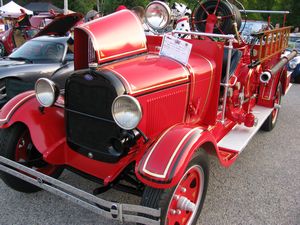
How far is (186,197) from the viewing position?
2.66 metres

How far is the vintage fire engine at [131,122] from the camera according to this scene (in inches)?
88.8

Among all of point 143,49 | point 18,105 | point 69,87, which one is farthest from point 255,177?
Result: point 18,105

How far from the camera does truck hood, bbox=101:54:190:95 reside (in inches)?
98.8

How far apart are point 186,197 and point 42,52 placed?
462 cm

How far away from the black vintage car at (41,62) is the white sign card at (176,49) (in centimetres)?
301

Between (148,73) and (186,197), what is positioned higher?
(148,73)

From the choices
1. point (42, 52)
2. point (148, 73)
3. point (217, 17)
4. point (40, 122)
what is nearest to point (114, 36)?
point (148, 73)

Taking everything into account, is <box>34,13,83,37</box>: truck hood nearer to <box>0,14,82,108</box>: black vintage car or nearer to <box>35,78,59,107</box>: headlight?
<box>0,14,82,108</box>: black vintage car

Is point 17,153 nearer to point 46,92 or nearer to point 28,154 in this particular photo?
point 28,154

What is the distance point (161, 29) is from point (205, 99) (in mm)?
923

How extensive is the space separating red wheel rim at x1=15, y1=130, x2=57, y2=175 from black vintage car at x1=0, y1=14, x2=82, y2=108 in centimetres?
247

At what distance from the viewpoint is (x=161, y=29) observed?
11.7ft

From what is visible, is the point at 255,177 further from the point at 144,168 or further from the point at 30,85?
the point at 30,85

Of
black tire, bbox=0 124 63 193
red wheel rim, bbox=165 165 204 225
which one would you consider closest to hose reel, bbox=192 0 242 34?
red wheel rim, bbox=165 165 204 225
